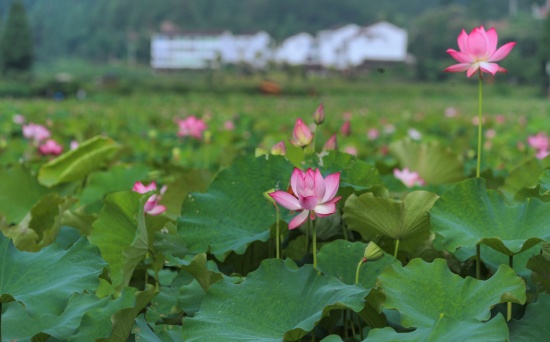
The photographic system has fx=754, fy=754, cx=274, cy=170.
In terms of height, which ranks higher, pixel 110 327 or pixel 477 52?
pixel 477 52

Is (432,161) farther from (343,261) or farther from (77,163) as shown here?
(343,261)

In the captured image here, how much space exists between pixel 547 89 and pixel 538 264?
29287 mm

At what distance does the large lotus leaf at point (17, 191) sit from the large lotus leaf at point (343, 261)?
79 cm

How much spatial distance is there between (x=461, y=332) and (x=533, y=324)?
0.14 meters

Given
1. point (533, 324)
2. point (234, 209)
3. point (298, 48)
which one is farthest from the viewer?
point (298, 48)

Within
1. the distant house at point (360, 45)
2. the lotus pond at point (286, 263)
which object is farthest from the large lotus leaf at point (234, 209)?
the distant house at point (360, 45)

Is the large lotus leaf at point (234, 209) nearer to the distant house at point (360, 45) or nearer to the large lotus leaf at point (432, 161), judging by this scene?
the large lotus leaf at point (432, 161)

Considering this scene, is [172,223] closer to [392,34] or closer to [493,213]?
[493,213]

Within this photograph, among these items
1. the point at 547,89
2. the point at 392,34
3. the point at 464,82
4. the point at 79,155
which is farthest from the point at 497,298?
the point at 392,34

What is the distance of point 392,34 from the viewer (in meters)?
57.1

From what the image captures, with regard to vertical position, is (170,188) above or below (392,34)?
above

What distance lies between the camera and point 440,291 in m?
0.70

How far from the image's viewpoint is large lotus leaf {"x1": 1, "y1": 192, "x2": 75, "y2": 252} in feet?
3.20

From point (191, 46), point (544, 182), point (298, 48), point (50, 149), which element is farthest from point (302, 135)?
point (191, 46)
